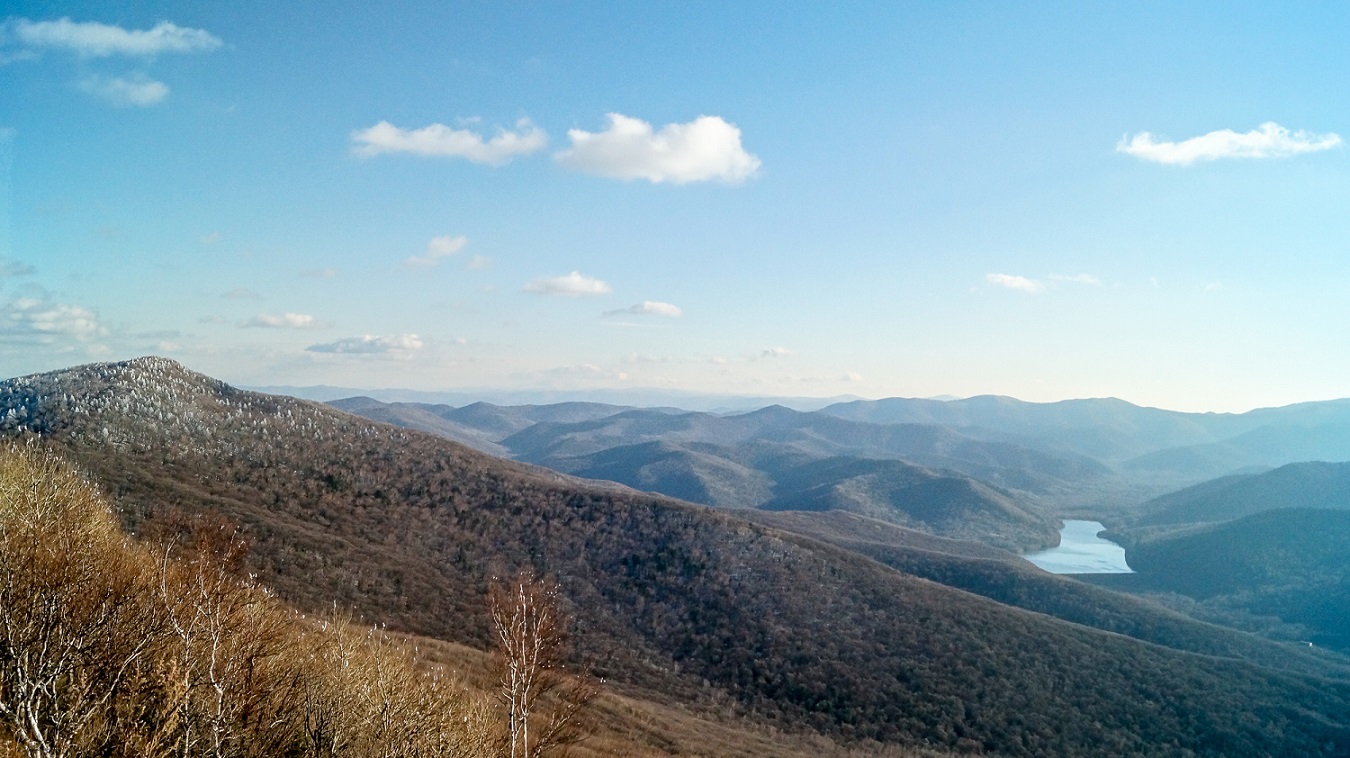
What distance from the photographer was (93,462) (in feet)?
155

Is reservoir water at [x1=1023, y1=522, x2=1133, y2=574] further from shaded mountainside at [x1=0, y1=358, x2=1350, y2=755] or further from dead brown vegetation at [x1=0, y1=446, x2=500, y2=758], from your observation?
dead brown vegetation at [x1=0, y1=446, x2=500, y2=758]

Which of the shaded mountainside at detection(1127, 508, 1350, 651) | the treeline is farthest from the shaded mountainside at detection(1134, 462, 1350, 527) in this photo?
the treeline

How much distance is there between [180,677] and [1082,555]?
583 feet

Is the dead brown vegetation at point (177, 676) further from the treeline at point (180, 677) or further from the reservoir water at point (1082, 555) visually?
the reservoir water at point (1082, 555)

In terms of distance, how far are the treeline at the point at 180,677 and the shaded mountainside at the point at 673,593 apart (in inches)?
988

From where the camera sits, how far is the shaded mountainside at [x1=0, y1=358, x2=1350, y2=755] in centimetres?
4119

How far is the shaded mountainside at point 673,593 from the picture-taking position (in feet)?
135

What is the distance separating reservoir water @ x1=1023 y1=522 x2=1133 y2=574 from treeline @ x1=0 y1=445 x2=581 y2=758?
438ft

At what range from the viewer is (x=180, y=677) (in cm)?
1196

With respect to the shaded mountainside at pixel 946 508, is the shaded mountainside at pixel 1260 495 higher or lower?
higher

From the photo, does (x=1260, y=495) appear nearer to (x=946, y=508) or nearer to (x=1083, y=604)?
(x=946, y=508)

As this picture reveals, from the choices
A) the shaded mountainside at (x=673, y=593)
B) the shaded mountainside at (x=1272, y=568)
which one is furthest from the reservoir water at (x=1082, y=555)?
the shaded mountainside at (x=673, y=593)

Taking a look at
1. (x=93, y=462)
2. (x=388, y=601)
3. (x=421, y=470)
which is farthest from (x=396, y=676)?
(x=421, y=470)

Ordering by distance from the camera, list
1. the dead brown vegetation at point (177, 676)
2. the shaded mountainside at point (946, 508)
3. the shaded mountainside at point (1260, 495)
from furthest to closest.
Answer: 1. the shaded mountainside at point (946, 508)
2. the shaded mountainside at point (1260, 495)
3. the dead brown vegetation at point (177, 676)
